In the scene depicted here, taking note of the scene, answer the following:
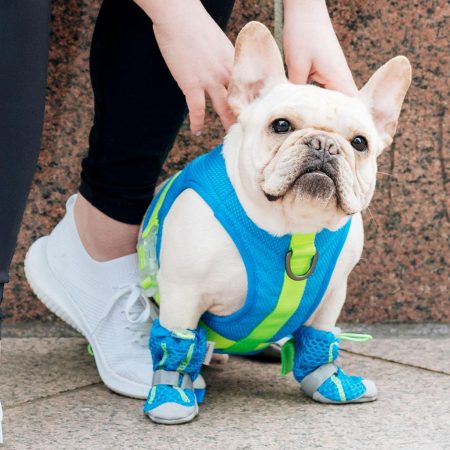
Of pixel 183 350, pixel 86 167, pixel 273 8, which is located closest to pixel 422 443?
pixel 183 350

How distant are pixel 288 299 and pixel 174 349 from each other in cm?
28

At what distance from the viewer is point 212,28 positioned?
1707mm

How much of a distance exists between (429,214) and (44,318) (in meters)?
1.29

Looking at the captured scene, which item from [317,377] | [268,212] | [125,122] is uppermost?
[125,122]

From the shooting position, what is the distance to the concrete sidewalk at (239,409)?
1.70 meters

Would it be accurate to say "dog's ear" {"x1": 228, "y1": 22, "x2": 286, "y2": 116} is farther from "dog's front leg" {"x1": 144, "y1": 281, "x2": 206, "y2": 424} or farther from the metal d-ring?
"dog's front leg" {"x1": 144, "y1": 281, "x2": 206, "y2": 424}

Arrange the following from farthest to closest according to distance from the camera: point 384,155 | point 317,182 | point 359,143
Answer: point 384,155, point 359,143, point 317,182

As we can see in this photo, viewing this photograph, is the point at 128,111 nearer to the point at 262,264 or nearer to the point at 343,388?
the point at 262,264

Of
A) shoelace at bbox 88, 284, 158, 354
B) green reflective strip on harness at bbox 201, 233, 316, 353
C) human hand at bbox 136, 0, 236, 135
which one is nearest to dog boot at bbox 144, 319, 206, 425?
green reflective strip on harness at bbox 201, 233, 316, 353

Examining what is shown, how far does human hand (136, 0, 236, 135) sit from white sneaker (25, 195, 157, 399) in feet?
1.90

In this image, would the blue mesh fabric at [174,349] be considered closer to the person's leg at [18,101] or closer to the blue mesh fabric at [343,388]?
the blue mesh fabric at [343,388]

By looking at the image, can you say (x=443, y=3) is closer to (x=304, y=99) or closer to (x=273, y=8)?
(x=273, y=8)

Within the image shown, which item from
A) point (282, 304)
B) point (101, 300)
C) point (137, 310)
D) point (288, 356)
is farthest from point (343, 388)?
point (101, 300)

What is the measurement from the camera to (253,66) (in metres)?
1.80
